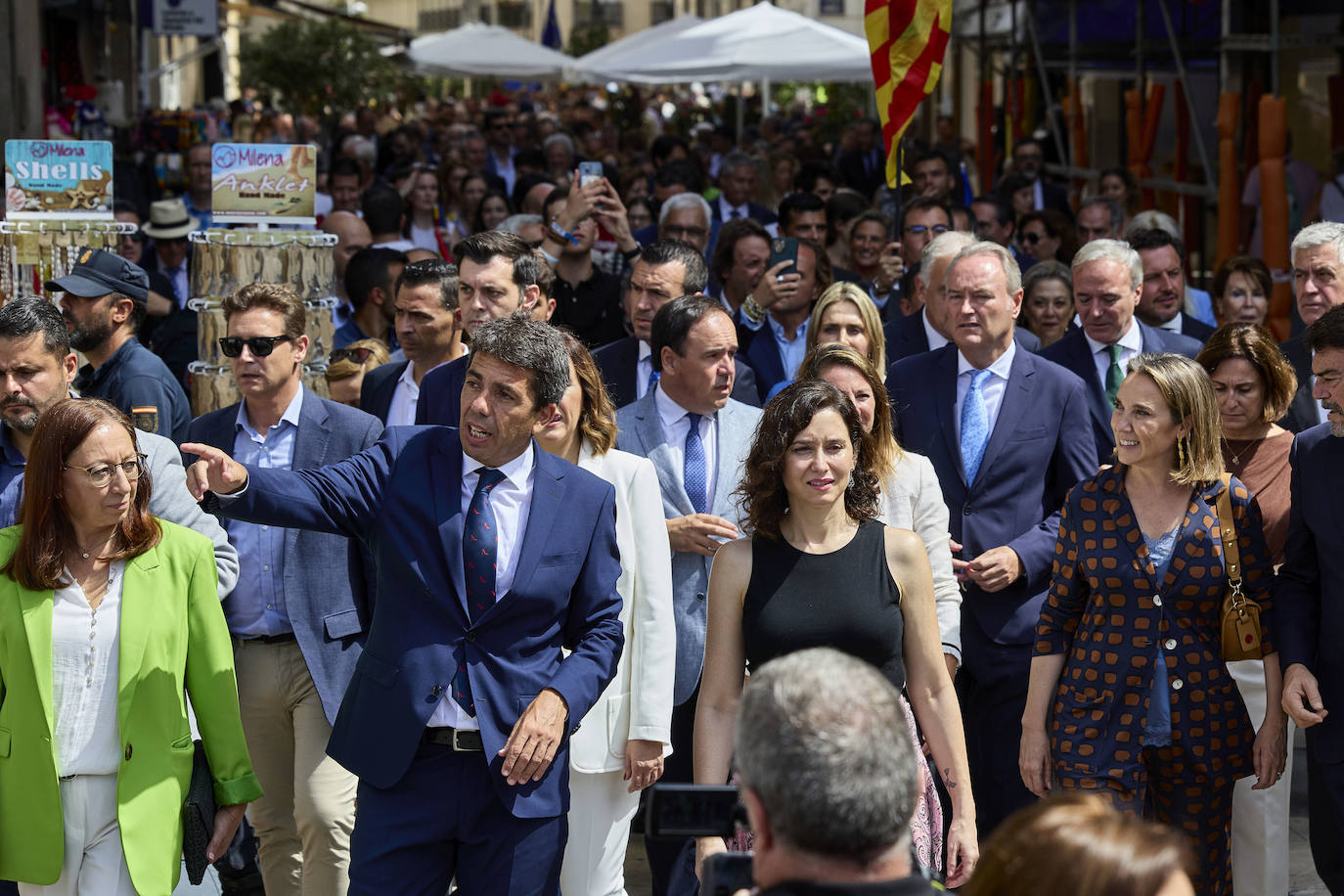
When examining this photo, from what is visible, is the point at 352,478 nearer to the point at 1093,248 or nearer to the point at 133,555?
the point at 133,555

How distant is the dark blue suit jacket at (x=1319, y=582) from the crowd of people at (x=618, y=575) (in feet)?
0.04

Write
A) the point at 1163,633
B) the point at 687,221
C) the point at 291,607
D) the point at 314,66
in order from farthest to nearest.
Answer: the point at 314,66 → the point at 687,221 → the point at 291,607 → the point at 1163,633

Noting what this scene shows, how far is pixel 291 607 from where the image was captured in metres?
5.13

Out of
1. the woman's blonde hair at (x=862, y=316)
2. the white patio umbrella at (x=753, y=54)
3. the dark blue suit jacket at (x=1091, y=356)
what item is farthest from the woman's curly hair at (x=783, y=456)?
the white patio umbrella at (x=753, y=54)

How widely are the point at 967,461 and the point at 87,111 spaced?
13979mm

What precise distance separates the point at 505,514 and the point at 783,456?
798 millimetres

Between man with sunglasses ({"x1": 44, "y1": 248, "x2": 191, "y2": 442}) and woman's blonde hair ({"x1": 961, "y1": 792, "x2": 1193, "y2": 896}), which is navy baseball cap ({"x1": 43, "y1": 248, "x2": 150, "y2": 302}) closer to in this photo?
man with sunglasses ({"x1": 44, "y1": 248, "x2": 191, "y2": 442})

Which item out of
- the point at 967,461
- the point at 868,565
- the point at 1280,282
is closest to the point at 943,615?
the point at 868,565

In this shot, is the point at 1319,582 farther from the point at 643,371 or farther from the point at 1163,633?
the point at 643,371

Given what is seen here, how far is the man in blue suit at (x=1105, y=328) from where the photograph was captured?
6496 mm

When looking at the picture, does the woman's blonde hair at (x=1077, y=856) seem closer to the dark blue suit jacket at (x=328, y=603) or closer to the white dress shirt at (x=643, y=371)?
the dark blue suit jacket at (x=328, y=603)

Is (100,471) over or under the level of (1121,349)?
under

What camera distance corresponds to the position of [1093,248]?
6.58m

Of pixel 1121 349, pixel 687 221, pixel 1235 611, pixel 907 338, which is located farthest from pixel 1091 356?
pixel 687 221
